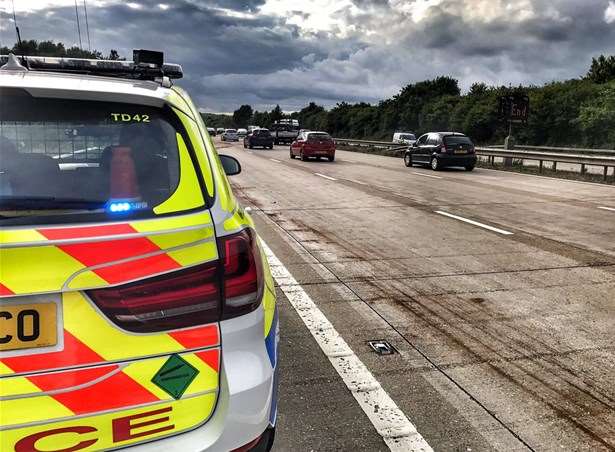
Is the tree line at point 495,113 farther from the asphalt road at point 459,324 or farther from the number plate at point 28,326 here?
the number plate at point 28,326

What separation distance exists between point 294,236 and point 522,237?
3.60 meters

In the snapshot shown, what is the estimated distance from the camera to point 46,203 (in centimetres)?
178

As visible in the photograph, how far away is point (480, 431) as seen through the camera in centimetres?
293

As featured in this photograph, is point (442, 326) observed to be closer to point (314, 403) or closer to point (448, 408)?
point (448, 408)

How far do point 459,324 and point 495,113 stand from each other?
1963 inches

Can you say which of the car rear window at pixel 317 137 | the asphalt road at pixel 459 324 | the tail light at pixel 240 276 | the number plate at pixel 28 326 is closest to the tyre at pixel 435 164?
the car rear window at pixel 317 137

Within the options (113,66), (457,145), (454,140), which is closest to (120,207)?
(113,66)

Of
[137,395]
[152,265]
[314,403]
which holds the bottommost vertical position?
[314,403]

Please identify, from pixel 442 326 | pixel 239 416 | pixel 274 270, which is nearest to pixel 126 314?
pixel 239 416

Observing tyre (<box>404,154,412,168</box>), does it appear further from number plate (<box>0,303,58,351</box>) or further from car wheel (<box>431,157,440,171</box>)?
number plate (<box>0,303,58,351</box>)

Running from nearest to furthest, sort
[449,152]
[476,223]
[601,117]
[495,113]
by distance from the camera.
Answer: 1. [476,223]
2. [449,152]
3. [601,117]
4. [495,113]

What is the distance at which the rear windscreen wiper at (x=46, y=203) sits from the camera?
68.2 inches

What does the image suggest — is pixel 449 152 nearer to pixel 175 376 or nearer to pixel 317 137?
pixel 317 137

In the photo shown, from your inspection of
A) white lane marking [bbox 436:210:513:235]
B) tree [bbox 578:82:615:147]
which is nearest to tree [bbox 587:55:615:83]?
tree [bbox 578:82:615:147]
